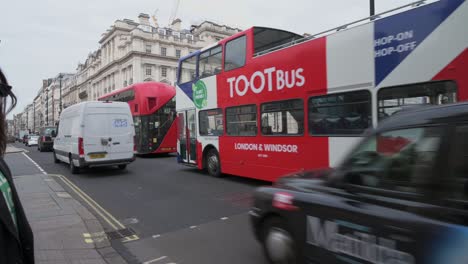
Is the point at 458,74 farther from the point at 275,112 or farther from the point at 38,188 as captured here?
the point at 38,188

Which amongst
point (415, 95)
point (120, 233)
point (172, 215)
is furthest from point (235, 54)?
point (120, 233)

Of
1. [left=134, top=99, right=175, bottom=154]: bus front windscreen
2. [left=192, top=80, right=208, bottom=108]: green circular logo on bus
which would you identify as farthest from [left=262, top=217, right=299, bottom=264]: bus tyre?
[left=134, top=99, right=175, bottom=154]: bus front windscreen

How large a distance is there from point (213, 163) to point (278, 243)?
725 cm

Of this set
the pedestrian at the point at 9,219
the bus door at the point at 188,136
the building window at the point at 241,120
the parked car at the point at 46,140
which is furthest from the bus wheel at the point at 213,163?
the parked car at the point at 46,140

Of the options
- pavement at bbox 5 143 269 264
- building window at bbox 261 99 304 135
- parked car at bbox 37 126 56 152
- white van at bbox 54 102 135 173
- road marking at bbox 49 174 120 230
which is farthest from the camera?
parked car at bbox 37 126 56 152

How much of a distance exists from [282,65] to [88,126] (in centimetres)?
727

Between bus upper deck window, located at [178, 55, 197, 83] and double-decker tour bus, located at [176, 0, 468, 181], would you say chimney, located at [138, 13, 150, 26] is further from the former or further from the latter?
double-decker tour bus, located at [176, 0, 468, 181]

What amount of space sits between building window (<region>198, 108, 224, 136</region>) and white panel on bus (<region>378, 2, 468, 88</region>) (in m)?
5.54

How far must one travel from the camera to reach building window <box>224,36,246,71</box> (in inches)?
366

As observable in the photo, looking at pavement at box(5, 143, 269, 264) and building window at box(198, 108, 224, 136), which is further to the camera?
building window at box(198, 108, 224, 136)

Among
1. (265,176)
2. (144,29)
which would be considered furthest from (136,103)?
(144,29)

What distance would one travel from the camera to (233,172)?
388 inches

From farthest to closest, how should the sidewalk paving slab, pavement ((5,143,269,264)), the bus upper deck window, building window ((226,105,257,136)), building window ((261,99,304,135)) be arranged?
1. the bus upper deck window
2. building window ((226,105,257,136))
3. building window ((261,99,304,135))
4. pavement ((5,143,269,264))
5. the sidewalk paving slab

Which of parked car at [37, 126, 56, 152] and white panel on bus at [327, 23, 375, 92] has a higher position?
white panel on bus at [327, 23, 375, 92]
